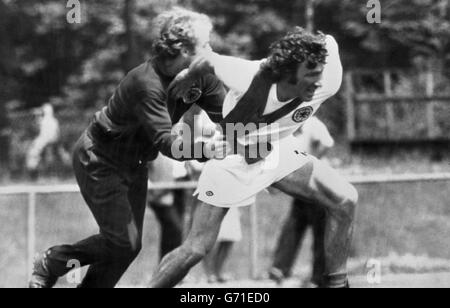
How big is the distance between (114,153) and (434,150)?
3112mm

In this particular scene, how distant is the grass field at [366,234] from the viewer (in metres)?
6.33

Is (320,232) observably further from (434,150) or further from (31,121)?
(31,121)

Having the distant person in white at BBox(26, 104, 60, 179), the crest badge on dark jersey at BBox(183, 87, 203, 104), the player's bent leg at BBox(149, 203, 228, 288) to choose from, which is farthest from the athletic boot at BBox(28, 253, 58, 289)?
the distant person in white at BBox(26, 104, 60, 179)

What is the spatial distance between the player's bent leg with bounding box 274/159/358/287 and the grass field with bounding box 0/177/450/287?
1.89m

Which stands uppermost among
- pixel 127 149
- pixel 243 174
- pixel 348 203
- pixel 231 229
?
pixel 127 149

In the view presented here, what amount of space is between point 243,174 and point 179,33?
676 millimetres

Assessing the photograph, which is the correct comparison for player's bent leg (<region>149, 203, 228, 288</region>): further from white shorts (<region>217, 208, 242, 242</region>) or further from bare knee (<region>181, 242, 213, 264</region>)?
white shorts (<region>217, 208, 242, 242</region>)

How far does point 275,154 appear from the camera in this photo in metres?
4.21

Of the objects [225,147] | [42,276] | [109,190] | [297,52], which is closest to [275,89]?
[297,52]

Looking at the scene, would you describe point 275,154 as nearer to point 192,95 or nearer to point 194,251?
point 192,95

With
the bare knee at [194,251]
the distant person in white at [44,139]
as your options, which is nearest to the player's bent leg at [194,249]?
the bare knee at [194,251]

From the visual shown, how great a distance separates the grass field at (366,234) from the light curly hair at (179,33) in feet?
7.71

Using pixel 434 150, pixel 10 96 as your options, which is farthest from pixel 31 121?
pixel 434 150
